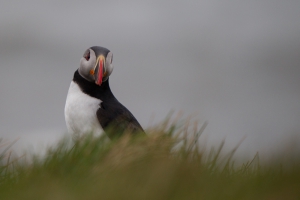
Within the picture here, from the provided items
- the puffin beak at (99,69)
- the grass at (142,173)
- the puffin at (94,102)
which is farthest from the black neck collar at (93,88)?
the grass at (142,173)

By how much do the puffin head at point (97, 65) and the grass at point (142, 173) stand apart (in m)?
2.31

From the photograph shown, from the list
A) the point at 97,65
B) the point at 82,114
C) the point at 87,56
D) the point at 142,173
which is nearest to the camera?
the point at 142,173

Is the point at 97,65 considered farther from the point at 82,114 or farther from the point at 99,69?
the point at 82,114

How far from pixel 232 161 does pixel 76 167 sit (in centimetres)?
117

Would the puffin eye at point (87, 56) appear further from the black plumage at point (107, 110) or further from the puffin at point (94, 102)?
the black plumage at point (107, 110)

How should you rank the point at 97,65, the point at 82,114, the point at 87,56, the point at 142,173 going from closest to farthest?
the point at 142,173 < the point at 82,114 < the point at 97,65 < the point at 87,56

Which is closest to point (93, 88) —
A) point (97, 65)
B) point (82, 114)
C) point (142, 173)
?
point (97, 65)

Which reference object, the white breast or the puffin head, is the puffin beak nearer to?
the puffin head

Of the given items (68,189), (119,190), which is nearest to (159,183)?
(119,190)

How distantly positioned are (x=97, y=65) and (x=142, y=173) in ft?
11.1

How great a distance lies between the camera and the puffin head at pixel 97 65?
647cm

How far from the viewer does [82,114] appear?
21.0ft

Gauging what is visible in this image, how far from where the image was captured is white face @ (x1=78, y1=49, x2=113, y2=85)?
646 centimetres

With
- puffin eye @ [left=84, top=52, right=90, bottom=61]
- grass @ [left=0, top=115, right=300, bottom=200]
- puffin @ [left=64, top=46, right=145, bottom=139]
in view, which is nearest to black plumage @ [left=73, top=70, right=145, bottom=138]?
puffin @ [left=64, top=46, right=145, bottom=139]
